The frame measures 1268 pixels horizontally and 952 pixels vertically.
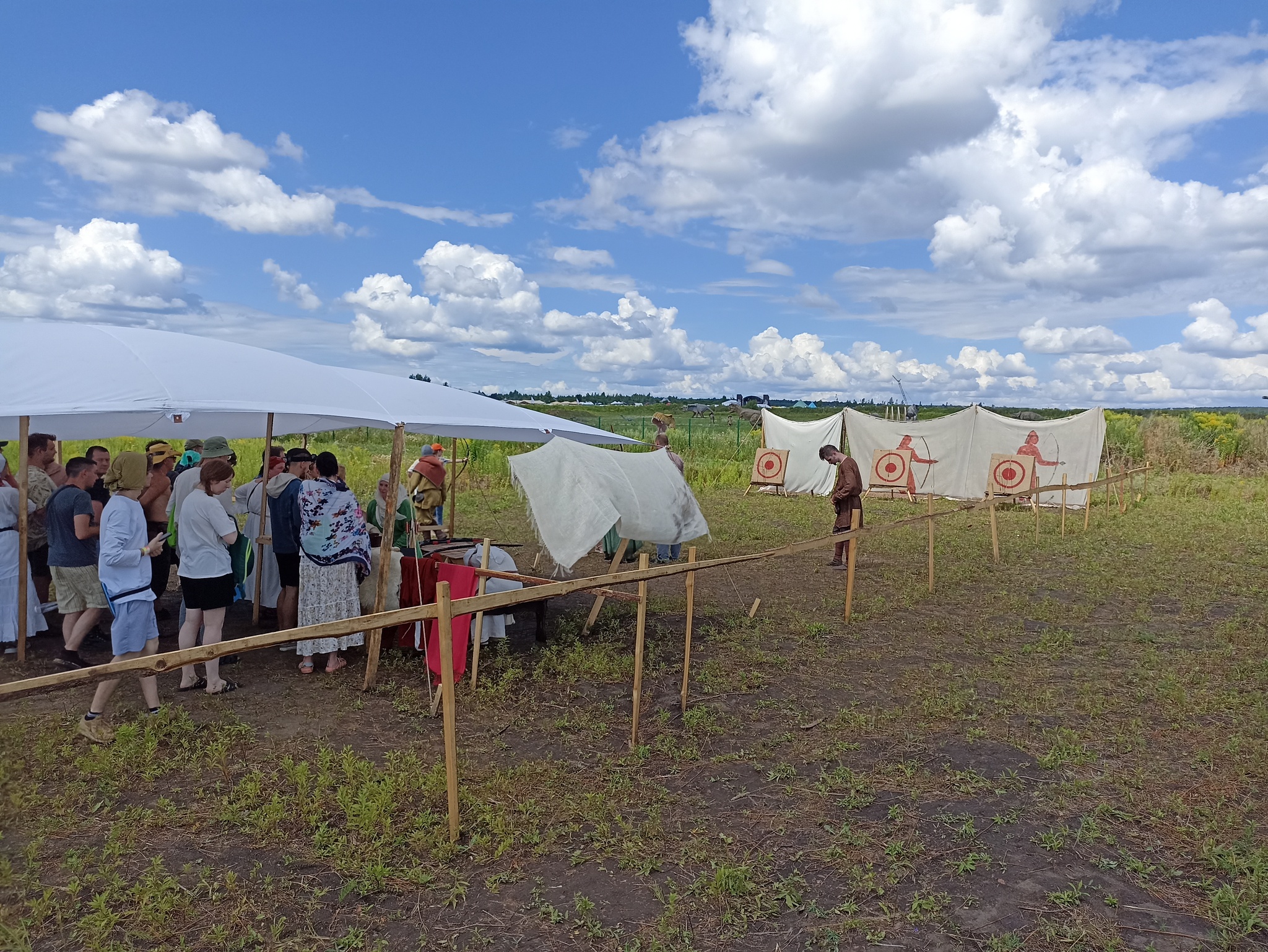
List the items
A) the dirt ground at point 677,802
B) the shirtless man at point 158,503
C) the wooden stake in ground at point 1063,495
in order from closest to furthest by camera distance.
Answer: the dirt ground at point 677,802 → the shirtless man at point 158,503 → the wooden stake in ground at point 1063,495

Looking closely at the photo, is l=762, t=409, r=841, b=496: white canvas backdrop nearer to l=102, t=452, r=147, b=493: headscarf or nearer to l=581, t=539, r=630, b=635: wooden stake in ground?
l=581, t=539, r=630, b=635: wooden stake in ground

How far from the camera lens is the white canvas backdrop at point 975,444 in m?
18.4

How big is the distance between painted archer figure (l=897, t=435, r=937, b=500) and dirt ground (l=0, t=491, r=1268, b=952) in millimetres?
12277

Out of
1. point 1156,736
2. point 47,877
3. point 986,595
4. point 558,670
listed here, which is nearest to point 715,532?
point 986,595

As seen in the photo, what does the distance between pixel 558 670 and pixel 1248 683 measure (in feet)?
16.9

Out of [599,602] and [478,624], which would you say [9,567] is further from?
[599,602]

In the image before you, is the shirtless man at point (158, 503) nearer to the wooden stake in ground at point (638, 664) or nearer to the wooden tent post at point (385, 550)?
the wooden tent post at point (385, 550)

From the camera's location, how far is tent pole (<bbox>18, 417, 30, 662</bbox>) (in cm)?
618

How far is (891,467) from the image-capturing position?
20234 mm

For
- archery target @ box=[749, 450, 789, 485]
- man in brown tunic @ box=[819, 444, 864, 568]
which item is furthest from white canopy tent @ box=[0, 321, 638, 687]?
archery target @ box=[749, 450, 789, 485]

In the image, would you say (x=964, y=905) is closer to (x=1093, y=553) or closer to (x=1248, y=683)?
(x=1248, y=683)

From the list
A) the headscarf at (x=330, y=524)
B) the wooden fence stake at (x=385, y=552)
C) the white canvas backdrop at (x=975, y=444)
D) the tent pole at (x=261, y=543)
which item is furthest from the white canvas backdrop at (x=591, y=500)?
the white canvas backdrop at (x=975, y=444)

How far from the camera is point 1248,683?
6.28m

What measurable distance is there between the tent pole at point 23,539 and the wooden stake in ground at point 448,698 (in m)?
4.26
